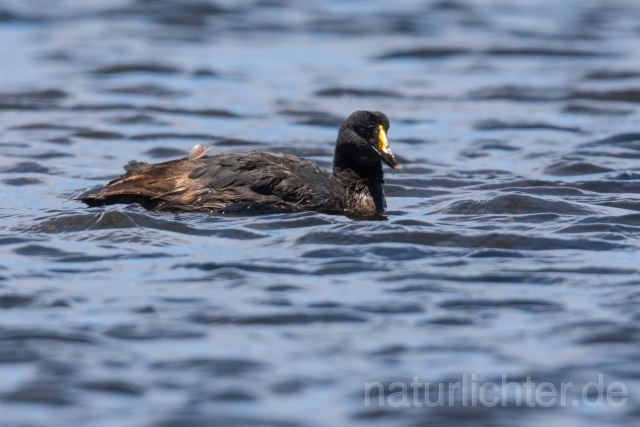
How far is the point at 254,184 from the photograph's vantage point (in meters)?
10.2

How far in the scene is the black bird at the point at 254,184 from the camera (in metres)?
10.1

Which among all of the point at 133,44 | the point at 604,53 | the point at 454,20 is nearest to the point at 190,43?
the point at 133,44

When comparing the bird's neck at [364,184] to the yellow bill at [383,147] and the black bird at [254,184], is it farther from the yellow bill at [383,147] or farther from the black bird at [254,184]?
the yellow bill at [383,147]

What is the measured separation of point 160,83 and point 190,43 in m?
3.40

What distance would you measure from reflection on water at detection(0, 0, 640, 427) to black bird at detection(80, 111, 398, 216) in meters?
0.20

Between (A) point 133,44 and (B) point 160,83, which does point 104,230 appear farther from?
(A) point 133,44

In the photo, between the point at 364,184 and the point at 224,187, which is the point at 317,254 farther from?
the point at 364,184

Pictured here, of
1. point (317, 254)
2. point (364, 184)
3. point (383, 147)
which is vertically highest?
point (383, 147)

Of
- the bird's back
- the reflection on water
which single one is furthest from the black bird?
the reflection on water

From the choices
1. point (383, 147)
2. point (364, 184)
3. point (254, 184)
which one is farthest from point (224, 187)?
point (383, 147)

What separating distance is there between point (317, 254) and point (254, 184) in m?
1.35

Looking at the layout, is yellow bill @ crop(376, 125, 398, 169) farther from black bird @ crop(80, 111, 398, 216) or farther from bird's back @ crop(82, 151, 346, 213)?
bird's back @ crop(82, 151, 346, 213)

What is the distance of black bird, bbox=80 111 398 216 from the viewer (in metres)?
10.1

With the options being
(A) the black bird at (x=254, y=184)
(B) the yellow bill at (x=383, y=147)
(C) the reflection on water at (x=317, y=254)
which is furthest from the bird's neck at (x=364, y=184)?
(C) the reflection on water at (x=317, y=254)
